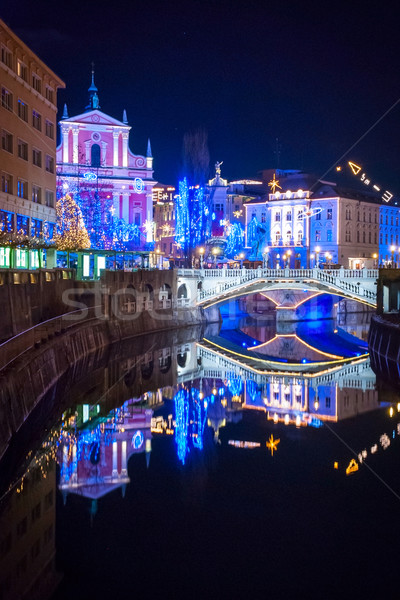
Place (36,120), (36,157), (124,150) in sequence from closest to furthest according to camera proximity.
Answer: (36,120) → (36,157) → (124,150)

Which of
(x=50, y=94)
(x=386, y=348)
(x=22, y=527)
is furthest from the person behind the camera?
(x=50, y=94)

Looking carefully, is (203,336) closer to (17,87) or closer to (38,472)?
(17,87)

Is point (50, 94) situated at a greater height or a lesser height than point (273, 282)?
greater

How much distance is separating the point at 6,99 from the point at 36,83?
23.3ft

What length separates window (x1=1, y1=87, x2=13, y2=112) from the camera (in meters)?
43.2

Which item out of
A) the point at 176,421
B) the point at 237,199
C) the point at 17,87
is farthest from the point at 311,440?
the point at 237,199

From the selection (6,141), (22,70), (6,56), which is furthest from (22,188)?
(6,56)

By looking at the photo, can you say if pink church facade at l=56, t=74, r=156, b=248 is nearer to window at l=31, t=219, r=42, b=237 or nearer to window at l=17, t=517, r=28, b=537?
window at l=31, t=219, r=42, b=237

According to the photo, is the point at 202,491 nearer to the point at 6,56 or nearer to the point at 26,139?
the point at 6,56

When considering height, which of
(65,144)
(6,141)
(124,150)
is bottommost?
(6,141)

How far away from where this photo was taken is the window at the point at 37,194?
164 ft

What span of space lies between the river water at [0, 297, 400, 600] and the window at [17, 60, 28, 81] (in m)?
20.2

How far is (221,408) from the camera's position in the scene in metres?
31.6

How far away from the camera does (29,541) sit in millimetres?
16234
